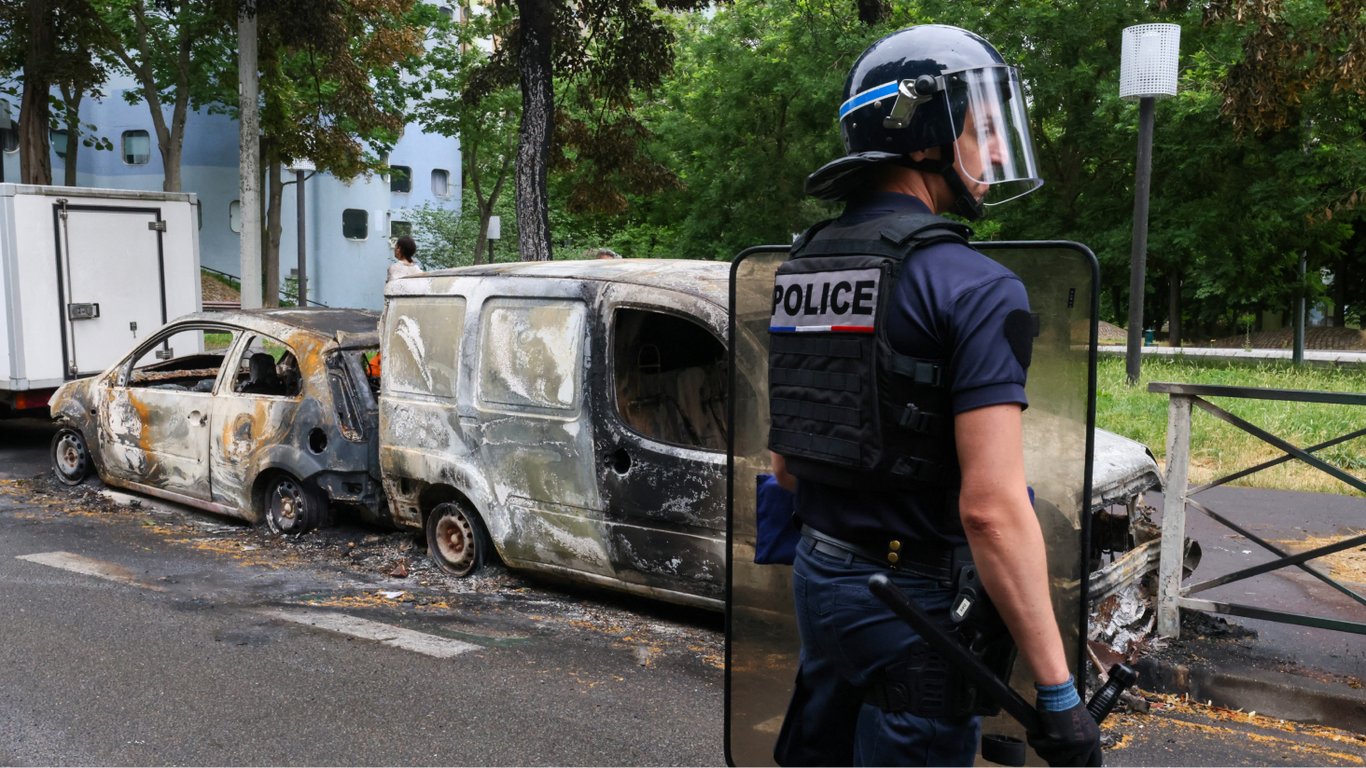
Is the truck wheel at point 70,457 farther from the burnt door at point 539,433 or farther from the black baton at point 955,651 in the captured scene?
the black baton at point 955,651

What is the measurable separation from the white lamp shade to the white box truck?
10.3 metres

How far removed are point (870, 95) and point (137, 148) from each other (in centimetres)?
Answer: 3760

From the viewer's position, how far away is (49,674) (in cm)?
481

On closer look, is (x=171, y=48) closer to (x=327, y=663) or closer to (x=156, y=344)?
(x=156, y=344)

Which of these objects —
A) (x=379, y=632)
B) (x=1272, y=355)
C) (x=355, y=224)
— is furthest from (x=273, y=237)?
(x=1272, y=355)

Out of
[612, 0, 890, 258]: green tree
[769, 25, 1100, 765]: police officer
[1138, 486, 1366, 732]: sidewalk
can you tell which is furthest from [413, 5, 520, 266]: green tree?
[769, 25, 1100, 765]: police officer

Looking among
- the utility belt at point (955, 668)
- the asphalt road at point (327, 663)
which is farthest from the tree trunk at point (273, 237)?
the utility belt at point (955, 668)

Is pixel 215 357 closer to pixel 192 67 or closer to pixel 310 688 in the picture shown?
pixel 310 688

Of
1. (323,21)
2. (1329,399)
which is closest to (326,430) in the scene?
(1329,399)

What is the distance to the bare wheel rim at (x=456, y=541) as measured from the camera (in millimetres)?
6500

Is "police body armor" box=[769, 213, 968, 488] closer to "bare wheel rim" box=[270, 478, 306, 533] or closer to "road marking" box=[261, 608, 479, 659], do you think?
"road marking" box=[261, 608, 479, 659]

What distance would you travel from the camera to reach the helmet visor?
224 centimetres

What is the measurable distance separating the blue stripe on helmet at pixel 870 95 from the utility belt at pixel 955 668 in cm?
88

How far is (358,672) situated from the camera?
494 centimetres
